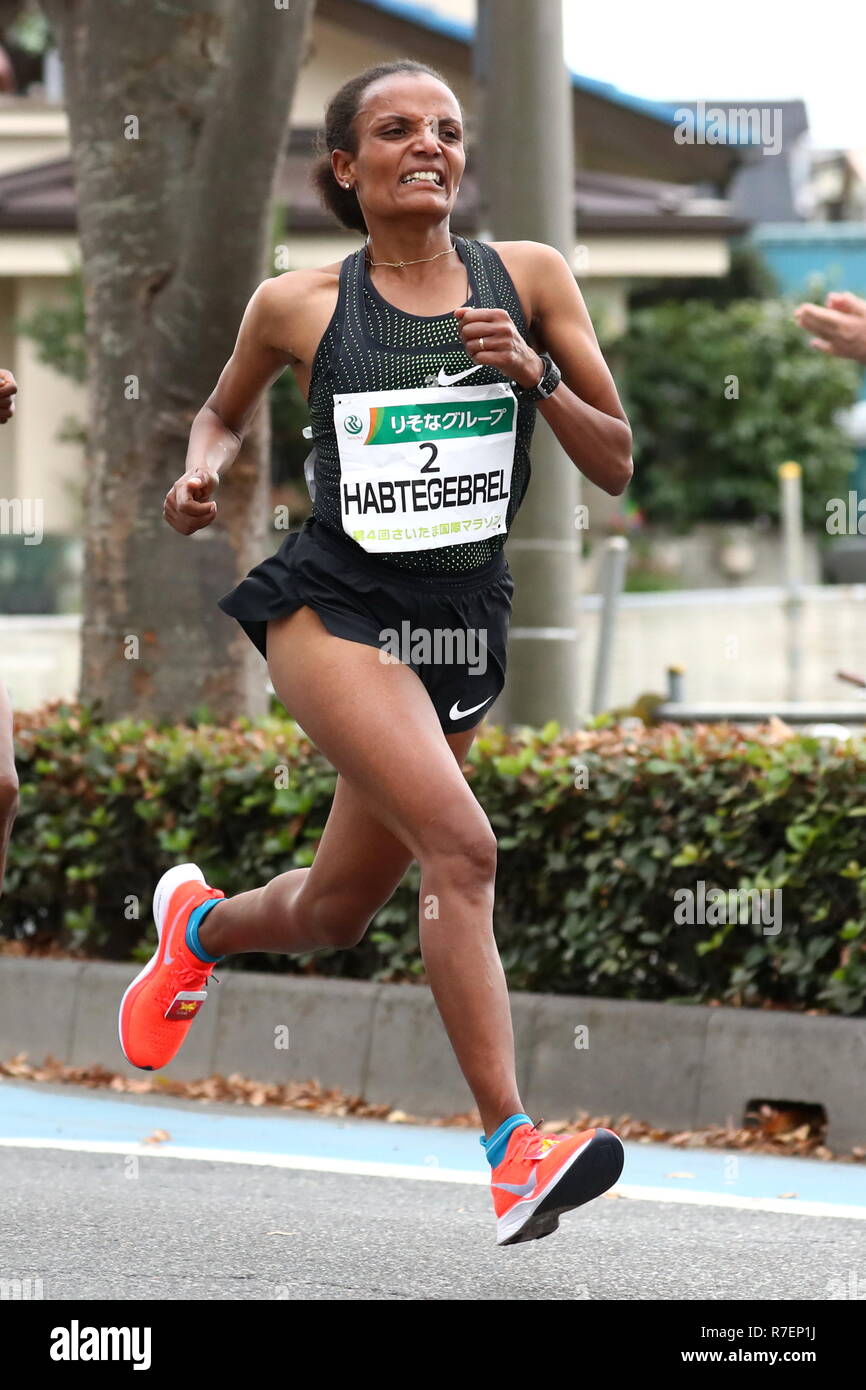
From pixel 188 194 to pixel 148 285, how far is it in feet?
1.21

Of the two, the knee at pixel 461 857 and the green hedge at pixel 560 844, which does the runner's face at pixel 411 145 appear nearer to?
the knee at pixel 461 857

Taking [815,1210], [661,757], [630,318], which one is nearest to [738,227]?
[630,318]

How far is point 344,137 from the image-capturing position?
466 centimetres

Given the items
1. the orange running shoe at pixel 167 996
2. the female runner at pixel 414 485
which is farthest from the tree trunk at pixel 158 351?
the female runner at pixel 414 485

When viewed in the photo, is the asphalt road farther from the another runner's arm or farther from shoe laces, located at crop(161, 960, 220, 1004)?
the another runner's arm

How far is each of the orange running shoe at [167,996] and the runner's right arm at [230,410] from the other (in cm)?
103

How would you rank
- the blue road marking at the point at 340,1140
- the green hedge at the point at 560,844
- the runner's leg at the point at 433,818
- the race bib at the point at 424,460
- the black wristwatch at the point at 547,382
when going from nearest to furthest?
1. the runner's leg at the point at 433,818
2. the black wristwatch at the point at 547,382
3. the race bib at the point at 424,460
4. the blue road marking at the point at 340,1140
5. the green hedge at the point at 560,844

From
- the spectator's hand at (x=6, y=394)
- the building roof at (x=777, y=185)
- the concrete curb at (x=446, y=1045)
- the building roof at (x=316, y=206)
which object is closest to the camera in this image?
the spectator's hand at (x=6, y=394)

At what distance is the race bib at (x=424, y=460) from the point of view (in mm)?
4453

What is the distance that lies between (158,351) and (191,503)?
4266 mm

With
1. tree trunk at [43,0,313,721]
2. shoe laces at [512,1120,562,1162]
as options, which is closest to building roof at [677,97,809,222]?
tree trunk at [43,0,313,721]

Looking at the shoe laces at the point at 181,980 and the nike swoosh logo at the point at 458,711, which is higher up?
the nike swoosh logo at the point at 458,711

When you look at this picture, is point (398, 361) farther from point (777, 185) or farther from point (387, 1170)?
point (777, 185)
